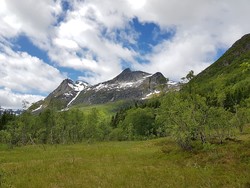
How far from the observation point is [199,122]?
→ 37.2 meters

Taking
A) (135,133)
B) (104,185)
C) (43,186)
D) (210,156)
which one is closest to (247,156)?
(210,156)

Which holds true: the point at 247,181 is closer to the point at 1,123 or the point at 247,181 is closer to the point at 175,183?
the point at 175,183

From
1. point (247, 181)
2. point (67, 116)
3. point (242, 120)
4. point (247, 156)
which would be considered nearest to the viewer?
point (247, 181)

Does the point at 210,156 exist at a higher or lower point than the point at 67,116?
lower

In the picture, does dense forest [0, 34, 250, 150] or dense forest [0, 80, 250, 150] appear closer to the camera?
dense forest [0, 34, 250, 150]

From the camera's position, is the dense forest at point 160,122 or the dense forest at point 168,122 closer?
the dense forest at point 168,122

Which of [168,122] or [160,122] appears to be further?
[160,122]

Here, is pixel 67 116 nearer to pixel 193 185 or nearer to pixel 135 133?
pixel 135 133

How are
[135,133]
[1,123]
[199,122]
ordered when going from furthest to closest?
[135,133] < [1,123] < [199,122]

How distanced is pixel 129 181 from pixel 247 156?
11920mm

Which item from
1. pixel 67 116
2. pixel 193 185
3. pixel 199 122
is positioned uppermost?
pixel 67 116

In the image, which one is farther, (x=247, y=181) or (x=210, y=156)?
(x=210, y=156)

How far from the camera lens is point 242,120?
75.0 meters

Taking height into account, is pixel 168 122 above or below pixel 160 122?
below
